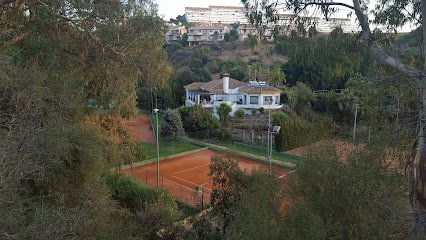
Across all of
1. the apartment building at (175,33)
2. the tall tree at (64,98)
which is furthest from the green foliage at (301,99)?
the apartment building at (175,33)

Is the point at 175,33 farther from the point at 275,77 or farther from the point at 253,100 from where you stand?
the point at 253,100

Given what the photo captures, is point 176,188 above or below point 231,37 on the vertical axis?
below

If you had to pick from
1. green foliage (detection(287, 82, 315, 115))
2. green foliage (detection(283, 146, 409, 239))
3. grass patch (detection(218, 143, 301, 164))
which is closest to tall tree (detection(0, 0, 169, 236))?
green foliage (detection(283, 146, 409, 239))

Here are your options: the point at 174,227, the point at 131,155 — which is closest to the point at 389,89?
the point at 174,227

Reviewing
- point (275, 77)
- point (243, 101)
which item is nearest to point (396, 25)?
point (243, 101)

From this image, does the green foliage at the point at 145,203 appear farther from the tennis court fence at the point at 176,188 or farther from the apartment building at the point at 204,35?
the apartment building at the point at 204,35

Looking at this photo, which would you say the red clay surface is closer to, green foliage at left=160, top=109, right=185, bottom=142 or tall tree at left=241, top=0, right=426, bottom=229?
green foliage at left=160, top=109, right=185, bottom=142
